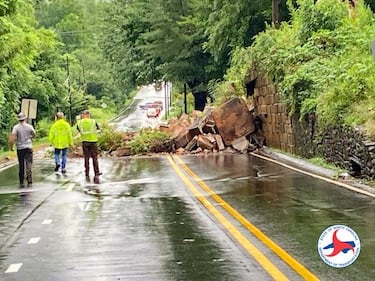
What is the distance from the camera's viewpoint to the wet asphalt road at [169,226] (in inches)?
314

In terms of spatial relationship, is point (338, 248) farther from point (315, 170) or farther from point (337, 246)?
point (315, 170)

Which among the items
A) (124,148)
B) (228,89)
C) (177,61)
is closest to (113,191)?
(124,148)

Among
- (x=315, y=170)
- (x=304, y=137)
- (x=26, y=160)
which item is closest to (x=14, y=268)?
(x=26, y=160)

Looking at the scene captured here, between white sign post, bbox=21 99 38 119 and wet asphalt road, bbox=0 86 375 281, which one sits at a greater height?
white sign post, bbox=21 99 38 119

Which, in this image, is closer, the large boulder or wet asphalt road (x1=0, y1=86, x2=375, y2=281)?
wet asphalt road (x1=0, y1=86, x2=375, y2=281)

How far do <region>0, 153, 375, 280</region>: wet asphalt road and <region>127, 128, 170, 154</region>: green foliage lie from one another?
10.8m

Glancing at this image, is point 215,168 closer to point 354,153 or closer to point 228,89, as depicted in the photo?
point 354,153

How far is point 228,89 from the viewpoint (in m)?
34.1

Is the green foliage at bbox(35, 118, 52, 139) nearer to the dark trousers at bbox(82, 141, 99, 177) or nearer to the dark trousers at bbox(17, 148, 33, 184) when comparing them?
the dark trousers at bbox(82, 141, 99, 177)

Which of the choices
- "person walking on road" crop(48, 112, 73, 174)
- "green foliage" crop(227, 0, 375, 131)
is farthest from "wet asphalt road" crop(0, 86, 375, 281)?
"person walking on road" crop(48, 112, 73, 174)

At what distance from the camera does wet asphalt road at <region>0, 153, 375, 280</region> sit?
7.98 metres

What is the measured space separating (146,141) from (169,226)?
19387 mm

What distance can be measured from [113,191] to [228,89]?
742 inches

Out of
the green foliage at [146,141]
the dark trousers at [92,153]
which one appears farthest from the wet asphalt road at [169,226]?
the green foliage at [146,141]
